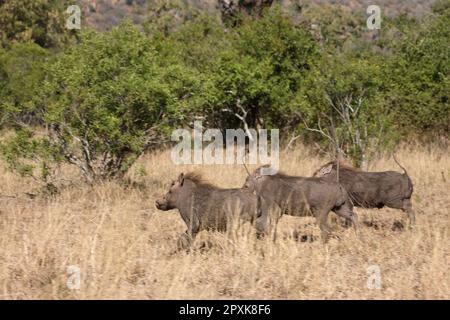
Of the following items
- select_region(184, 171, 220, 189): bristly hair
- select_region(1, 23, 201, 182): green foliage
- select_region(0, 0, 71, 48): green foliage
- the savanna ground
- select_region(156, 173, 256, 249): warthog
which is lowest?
the savanna ground

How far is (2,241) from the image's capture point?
20.2 ft

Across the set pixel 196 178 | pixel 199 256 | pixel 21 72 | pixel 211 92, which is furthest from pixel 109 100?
pixel 21 72

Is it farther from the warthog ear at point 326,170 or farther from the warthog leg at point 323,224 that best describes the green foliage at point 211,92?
the warthog leg at point 323,224

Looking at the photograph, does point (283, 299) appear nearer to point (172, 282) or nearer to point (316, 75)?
point (172, 282)

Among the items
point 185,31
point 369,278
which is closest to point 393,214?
point 369,278

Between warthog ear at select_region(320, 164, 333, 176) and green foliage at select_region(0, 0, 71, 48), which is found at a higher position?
green foliage at select_region(0, 0, 71, 48)

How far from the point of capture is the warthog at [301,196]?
6719 millimetres

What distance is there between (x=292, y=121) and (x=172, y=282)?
8.61 metres

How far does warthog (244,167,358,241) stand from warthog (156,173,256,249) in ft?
0.81

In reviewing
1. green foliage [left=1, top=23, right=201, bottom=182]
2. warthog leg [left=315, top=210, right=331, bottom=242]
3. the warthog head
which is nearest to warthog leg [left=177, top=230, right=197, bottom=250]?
the warthog head

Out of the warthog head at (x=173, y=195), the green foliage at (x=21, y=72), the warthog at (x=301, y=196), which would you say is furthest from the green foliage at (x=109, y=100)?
the green foliage at (x=21, y=72)

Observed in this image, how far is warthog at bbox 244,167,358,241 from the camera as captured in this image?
22.0 feet

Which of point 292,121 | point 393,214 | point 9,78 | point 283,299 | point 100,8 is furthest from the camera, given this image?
point 100,8

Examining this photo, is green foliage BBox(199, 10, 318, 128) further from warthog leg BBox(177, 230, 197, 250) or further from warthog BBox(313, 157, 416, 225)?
warthog leg BBox(177, 230, 197, 250)
